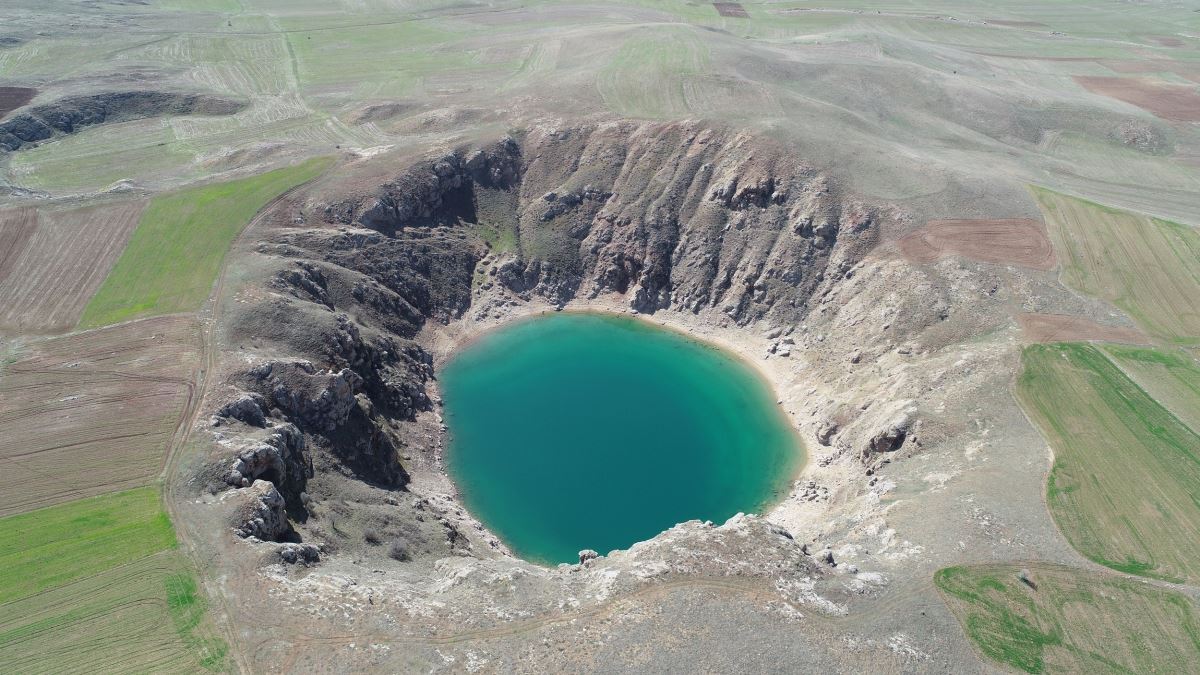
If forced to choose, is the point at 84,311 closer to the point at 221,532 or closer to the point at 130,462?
the point at 130,462

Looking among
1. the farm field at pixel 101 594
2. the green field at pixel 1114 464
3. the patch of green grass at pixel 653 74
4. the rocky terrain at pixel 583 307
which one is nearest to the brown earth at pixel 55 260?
the rocky terrain at pixel 583 307

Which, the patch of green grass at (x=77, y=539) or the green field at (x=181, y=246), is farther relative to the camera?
the green field at (x=181, y=246)

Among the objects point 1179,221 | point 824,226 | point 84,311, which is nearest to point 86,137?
point 84,311

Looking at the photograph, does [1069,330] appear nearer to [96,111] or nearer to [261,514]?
[261,514]

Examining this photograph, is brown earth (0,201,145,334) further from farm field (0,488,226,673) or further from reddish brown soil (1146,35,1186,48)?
reddish brown soil (1146,35,1186,48)

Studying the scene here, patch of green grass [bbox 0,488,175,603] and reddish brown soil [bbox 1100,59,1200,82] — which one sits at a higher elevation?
reddish brown soil [bbox 1100,59,1200,82]

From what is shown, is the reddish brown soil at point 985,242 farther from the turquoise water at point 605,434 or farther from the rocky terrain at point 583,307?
the turquoise water at point 605,434

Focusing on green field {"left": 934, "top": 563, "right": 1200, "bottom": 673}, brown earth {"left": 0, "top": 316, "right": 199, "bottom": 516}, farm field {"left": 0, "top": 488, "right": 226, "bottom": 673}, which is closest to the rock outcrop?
brown earth {"left": 0, "top": 316, "right": 199, "bottom": 516}
